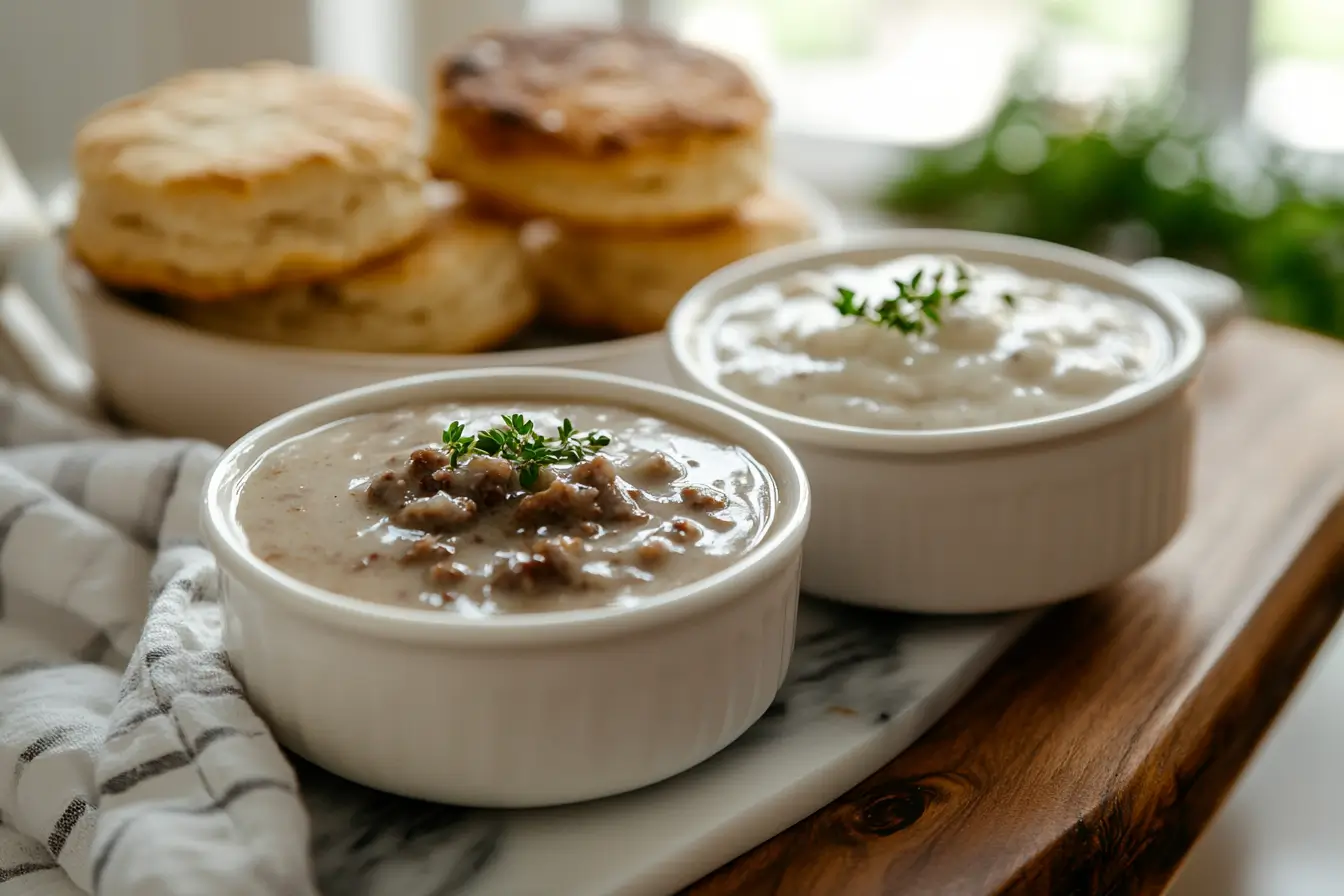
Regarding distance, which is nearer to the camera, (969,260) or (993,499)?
(993,499)

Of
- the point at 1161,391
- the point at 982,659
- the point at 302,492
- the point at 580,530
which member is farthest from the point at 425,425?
the point at 1161,391

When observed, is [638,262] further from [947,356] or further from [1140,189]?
[1140,189]

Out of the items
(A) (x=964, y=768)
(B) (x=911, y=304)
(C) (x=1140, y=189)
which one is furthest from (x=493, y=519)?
(C) (x=1140, y=189)

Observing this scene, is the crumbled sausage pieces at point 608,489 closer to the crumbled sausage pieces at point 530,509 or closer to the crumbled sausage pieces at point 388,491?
the crumbled sausage pieces at point 530,509

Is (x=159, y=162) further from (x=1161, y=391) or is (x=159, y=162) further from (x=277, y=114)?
(x=1161, y=391)

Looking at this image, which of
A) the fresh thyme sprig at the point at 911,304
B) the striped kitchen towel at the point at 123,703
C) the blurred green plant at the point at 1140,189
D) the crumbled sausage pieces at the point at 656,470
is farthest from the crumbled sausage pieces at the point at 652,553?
the blurred green plant at the point at 1140,189

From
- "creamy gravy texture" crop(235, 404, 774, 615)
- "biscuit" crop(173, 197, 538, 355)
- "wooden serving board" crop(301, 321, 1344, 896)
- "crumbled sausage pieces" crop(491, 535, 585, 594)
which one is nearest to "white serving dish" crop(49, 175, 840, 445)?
"biscuit" crop(173, 197, 538, 355)

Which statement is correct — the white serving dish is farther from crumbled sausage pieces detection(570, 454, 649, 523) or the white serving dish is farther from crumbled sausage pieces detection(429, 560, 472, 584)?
crumbled sausage pieces detection(429, 560, 472, 584)
